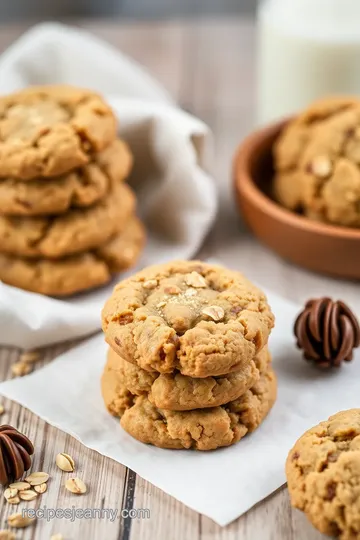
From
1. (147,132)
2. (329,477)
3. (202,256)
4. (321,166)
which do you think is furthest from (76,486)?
(147,132)

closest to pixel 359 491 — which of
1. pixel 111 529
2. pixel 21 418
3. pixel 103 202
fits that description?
pixel 111 529

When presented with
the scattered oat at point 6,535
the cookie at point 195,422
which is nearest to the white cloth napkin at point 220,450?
the cookie at point 195,422

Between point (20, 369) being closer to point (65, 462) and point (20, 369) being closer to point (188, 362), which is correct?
point (65, 462)

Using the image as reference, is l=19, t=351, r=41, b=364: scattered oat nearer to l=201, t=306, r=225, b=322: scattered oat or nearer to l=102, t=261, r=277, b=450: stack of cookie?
l=102, t=261, r=277, b=450: stack of cookie

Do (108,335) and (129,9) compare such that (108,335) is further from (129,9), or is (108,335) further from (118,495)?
(129,9)

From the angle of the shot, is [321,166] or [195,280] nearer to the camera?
[195,280]

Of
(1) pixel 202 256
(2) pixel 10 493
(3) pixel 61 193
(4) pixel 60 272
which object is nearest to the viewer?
(2) pixel 10 493
